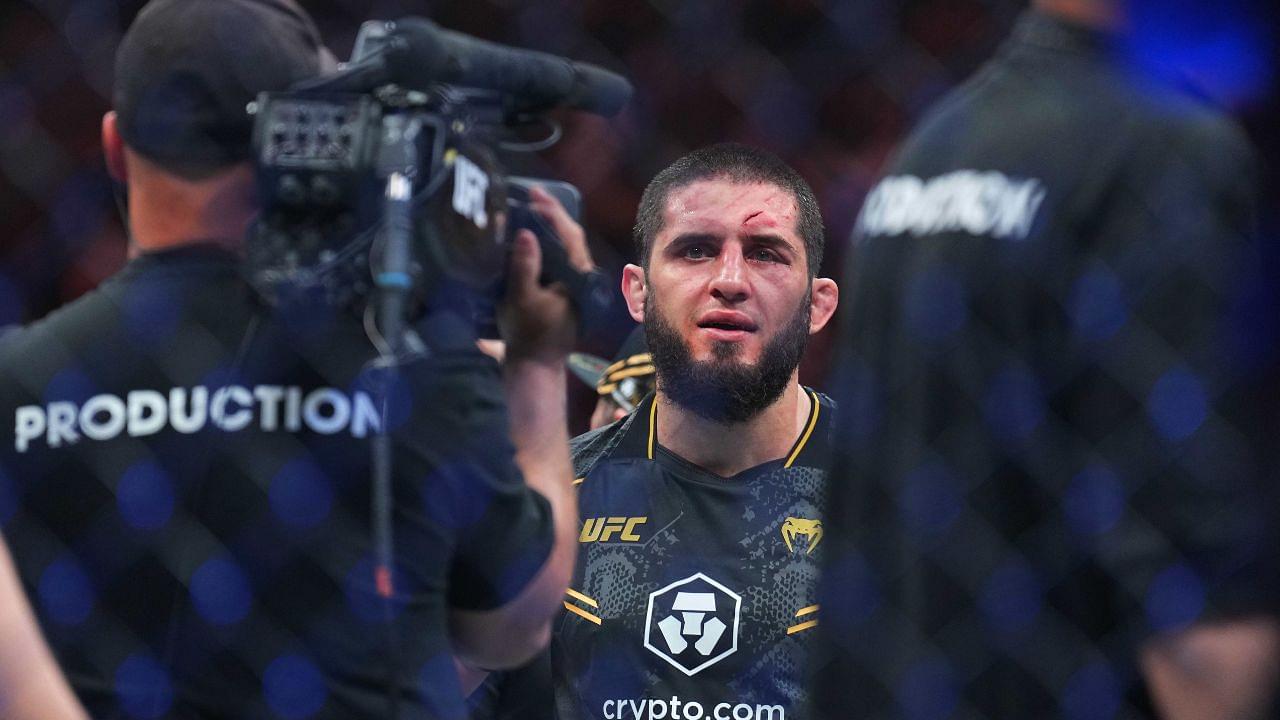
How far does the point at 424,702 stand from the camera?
1248mm

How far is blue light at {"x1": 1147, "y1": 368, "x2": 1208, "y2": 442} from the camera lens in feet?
3.24

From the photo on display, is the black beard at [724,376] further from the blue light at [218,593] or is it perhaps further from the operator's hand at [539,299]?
the blue light at [218,593]

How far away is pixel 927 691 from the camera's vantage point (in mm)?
1060

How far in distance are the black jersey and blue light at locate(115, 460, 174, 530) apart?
0.74m

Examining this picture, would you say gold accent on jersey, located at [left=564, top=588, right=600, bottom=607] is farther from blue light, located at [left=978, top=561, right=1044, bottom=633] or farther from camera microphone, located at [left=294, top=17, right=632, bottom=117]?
blue light, located at [left=978, top=561, right=1044, bottom=633]

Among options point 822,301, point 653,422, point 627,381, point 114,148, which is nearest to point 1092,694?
point 114,148

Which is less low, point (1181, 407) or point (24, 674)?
point (1181, 407)

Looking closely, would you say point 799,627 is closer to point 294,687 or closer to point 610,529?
point 610,529

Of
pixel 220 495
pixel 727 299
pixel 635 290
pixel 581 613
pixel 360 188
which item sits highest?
pixel 360 188

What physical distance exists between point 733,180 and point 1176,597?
3.99 ft

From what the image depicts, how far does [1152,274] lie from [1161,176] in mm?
65

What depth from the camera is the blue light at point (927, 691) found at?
1055 mm

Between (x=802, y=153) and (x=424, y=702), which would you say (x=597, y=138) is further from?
(x=424, y=702)

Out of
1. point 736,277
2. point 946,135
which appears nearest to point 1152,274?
point 946,135
